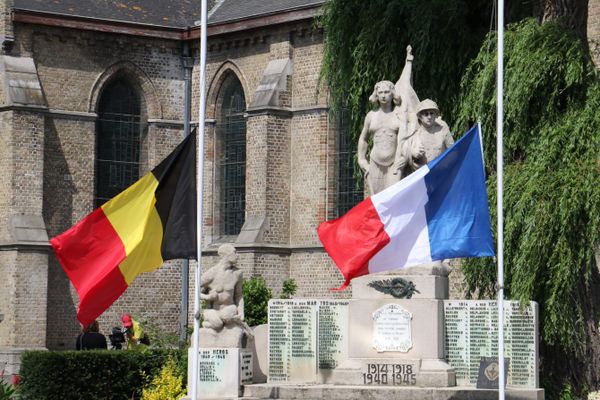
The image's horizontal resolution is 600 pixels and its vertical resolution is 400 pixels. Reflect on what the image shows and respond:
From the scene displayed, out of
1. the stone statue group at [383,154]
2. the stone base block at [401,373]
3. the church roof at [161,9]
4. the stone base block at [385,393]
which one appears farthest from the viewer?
the church roof at [161,9]

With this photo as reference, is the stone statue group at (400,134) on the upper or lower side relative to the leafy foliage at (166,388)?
upper

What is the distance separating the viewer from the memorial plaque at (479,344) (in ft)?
63.1

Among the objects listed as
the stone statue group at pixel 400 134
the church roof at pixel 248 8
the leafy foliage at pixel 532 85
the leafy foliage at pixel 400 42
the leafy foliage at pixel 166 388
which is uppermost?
the church roof at pixel 248 8

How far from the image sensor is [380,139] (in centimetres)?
1958

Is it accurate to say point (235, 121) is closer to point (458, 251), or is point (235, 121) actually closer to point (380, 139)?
point (380, 139)

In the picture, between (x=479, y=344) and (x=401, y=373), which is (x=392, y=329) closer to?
(x=401, y=373)

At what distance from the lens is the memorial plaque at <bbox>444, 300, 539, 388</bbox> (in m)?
19.2

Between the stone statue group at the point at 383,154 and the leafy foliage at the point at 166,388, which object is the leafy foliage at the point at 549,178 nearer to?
the stone statue group at the point at 383,154

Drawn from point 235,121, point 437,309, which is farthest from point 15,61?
point 437,309

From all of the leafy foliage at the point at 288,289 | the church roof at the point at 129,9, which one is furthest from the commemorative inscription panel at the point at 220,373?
the church roof at the point at 129,9

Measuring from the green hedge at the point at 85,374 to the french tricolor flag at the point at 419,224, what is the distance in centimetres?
710

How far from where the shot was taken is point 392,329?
754 inches

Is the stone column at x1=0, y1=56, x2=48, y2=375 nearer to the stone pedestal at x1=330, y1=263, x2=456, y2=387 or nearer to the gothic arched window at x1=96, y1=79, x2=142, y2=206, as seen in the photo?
the gothic arched window at x1=96, y1=79, x2=142, y2=206

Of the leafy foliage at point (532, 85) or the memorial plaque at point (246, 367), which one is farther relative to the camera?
the leafy foliage at point (532, 85)
